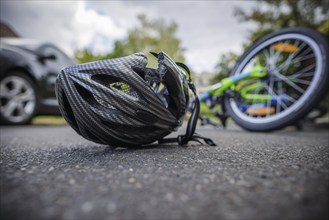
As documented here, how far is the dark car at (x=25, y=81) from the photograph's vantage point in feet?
11.8

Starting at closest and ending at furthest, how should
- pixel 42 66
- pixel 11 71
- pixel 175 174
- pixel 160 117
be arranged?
pixel 175 174 → pixel 160 117 → pixel 11 71 → pixel 42 66

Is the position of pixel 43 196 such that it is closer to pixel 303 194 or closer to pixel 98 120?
pixel 98 120

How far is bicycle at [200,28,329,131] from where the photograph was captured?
2486 millimetres

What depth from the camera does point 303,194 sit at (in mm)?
596

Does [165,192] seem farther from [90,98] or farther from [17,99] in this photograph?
[17,99]

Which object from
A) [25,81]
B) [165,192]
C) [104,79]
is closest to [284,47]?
[104,79]

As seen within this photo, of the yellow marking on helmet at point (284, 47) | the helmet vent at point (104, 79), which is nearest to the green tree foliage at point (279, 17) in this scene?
the yellow marking on helmet at point (284, 47)

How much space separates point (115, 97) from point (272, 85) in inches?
109

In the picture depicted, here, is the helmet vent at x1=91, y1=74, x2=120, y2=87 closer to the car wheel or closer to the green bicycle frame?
the green bicycle frame

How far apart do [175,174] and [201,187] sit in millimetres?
160

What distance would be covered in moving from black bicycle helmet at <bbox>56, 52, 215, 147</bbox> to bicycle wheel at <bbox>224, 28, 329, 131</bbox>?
1820 millimetres

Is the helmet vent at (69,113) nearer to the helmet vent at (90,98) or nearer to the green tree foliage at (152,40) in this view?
the helmet vent at (90,98)

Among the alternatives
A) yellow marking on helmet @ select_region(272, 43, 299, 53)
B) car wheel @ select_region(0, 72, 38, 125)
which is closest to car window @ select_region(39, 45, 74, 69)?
car wheel @ select_region(0, 72, 38, 125)

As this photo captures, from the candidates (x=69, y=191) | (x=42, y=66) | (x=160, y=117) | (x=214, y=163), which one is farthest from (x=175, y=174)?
(x=42, y=66)
